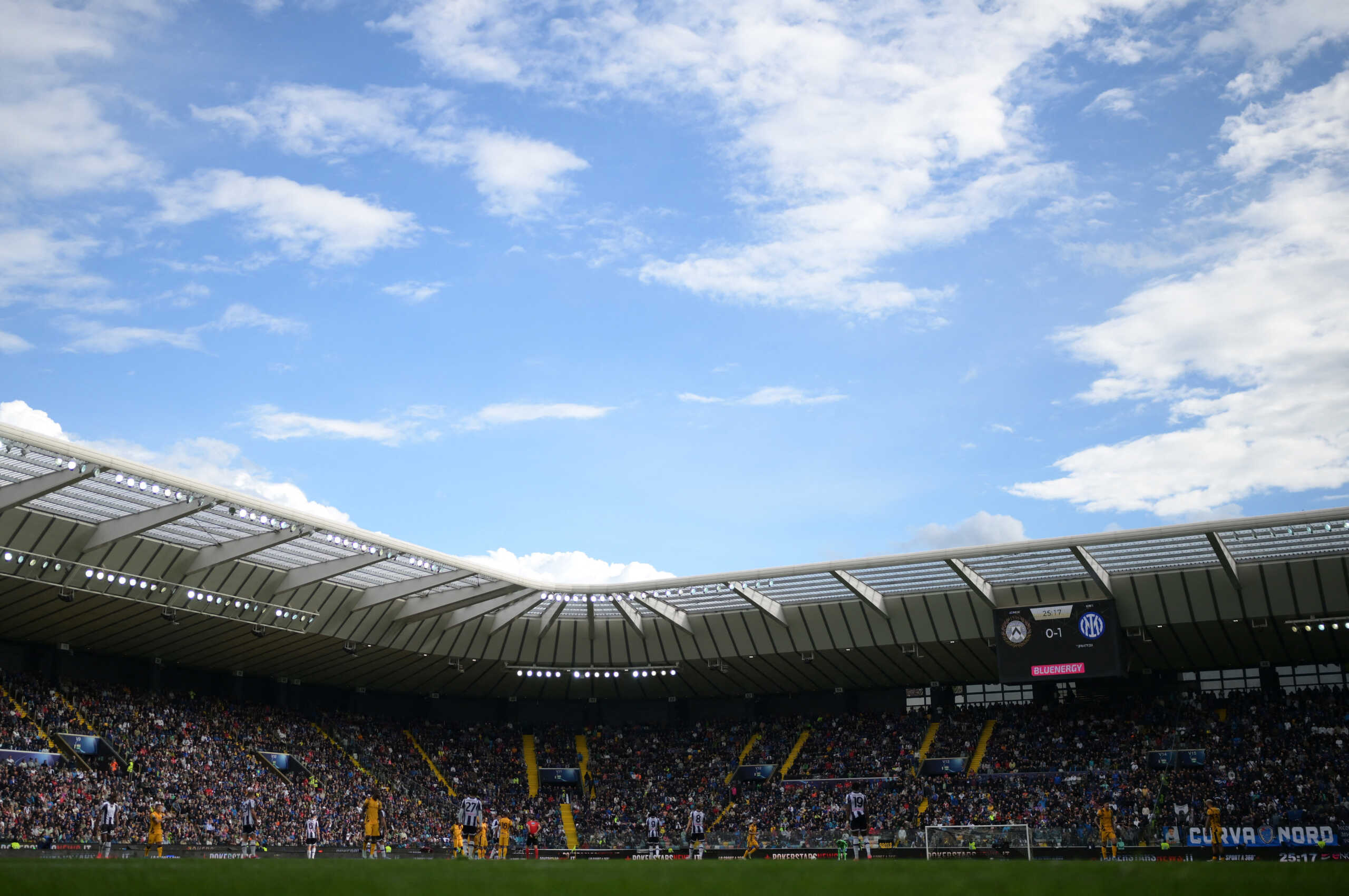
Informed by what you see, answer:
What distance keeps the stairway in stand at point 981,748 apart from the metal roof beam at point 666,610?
45.1 ft

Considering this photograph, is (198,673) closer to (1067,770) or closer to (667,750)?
(667,750)

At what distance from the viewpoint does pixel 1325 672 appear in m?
47.1

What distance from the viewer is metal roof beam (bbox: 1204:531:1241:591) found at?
117 ft

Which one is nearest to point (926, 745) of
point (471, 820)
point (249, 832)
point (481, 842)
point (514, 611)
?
point (514, 611)

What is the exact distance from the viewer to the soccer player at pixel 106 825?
3212 centimetres

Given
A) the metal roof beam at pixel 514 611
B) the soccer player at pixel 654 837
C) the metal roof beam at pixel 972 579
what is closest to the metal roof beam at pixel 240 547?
the metal roof beam at pixel 514 611

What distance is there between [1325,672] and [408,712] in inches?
1707

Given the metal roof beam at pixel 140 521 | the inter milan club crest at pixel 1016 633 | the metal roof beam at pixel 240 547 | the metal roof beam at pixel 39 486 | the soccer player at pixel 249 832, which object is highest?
the metal roof beam at pixel 39 486

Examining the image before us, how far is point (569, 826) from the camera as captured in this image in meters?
54.3

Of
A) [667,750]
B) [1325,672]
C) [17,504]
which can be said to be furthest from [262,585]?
[1325,672]

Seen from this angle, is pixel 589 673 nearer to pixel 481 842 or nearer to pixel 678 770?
pixel 678 770

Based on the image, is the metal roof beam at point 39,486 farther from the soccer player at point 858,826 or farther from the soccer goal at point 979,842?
the soccer goal at point 979,842

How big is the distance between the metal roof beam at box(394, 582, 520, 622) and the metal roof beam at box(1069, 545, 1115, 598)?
792 inches

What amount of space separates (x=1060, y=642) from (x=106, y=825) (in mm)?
31624
